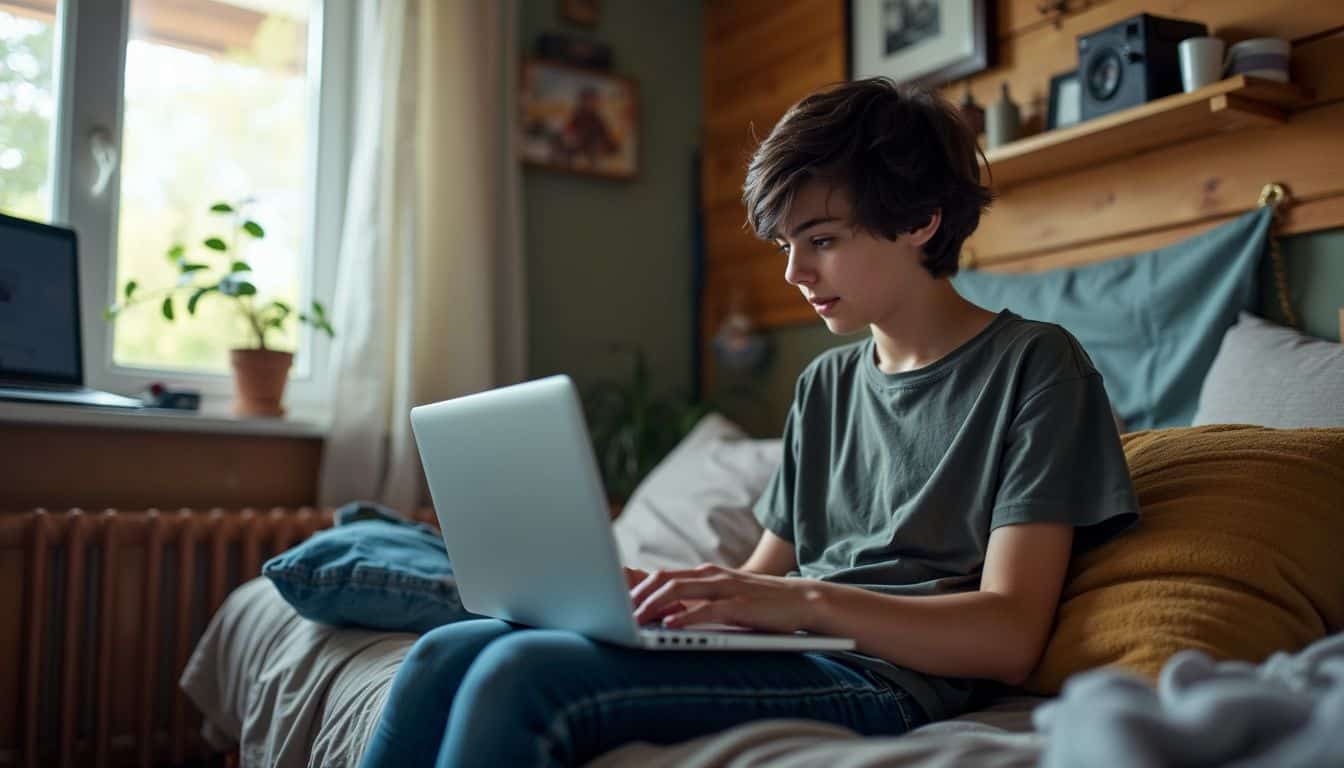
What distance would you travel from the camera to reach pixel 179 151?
244 cm

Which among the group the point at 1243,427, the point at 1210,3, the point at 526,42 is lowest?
the point at 1243,427

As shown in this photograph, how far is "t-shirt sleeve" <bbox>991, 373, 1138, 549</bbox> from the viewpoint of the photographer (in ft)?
3.29

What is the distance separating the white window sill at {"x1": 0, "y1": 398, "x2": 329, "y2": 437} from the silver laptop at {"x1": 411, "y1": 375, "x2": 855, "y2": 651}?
133 cm

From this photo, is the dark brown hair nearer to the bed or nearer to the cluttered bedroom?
the cluttered bedroom

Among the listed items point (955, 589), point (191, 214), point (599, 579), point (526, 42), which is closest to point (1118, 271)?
point (955, 589)

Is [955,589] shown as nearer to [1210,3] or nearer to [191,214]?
[1210,3]

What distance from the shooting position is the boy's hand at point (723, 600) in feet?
2.98

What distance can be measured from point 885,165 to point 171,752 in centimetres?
181

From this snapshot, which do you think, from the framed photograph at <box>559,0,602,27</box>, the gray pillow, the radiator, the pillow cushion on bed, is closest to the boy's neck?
the pillow cushion on bed

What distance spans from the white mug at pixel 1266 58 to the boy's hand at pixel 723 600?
1259 millimetres

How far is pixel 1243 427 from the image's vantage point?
123 cm

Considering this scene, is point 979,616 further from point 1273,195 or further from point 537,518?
point 1273,195

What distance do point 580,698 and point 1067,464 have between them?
20.1 inches

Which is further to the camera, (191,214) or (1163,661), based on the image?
(191,214)
